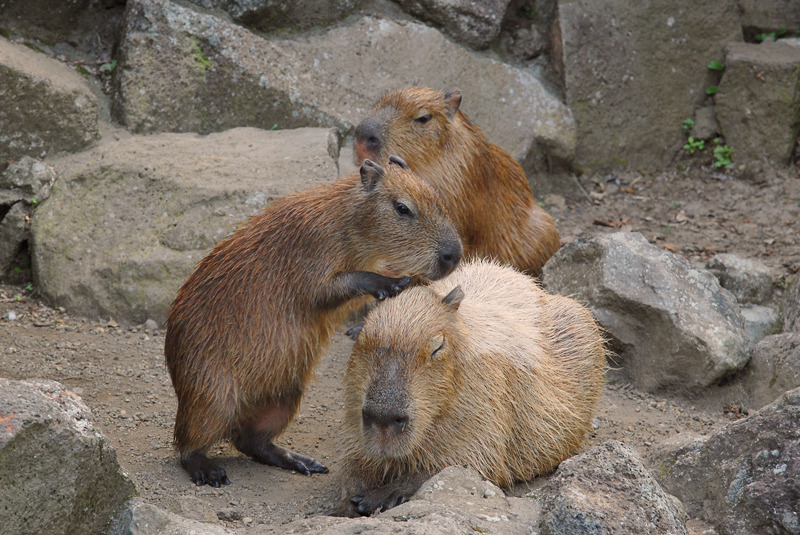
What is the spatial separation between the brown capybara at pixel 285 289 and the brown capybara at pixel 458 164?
167 centimetres

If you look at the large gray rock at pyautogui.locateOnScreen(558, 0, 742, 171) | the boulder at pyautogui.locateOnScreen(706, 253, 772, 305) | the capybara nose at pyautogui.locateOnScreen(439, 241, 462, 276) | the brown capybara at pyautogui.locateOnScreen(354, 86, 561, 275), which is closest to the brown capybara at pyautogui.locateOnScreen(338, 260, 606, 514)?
the capybara nose at pyautogui.locateOnScreen(439, 241, 462, 276)

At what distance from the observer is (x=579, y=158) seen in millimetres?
8914

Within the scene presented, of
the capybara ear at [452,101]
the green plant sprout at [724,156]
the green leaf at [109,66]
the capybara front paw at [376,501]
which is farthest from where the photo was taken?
the green plant sprout at [724,156]

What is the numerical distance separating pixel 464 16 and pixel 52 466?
6.21 m

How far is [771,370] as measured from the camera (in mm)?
5656

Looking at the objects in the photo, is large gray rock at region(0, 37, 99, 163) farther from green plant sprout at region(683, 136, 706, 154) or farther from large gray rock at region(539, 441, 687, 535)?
green plant sprout at region(683, 136, 706, 154)

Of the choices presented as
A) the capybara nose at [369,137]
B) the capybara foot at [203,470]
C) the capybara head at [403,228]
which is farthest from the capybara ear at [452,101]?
the capybara foot at [203,470]

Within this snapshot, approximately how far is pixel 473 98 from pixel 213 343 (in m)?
4.38

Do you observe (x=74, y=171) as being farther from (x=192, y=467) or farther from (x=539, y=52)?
(x=539, y=52)

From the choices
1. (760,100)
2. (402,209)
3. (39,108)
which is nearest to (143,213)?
(39,108)

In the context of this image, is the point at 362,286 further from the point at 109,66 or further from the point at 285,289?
the point at 109,66

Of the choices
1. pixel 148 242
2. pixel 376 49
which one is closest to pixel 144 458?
pixel 148 242

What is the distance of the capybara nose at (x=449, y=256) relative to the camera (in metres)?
4.81

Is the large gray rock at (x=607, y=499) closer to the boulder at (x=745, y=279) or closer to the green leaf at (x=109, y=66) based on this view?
the boulder at (x=745, y=279)
